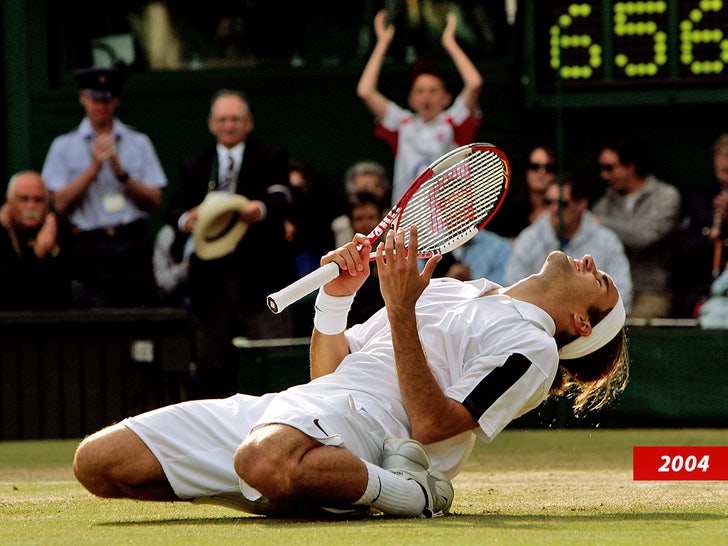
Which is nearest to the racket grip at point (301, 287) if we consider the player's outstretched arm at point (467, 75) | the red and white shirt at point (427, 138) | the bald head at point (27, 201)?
the bald head at point (27, 201)

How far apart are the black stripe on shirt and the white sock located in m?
0.32

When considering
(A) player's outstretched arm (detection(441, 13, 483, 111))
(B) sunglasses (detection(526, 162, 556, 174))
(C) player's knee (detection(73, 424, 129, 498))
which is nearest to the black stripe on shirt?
(C) player's knee (detection(73, 424, 129, 498))

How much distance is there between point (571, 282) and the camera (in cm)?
514

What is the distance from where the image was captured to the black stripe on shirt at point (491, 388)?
15.4 ft

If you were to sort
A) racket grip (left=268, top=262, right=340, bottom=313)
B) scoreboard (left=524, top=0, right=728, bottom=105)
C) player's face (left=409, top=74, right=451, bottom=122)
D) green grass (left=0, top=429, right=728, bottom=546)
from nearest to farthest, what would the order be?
green grass (left=0, top=429, right=728, bottom=546) < racket grip (left=268, top=262, right=340, bottom=313) < player's face (left=409, top=74, right=451, bottom=122) < scoreboard (left=524, top=0, right=728, bottom=105)

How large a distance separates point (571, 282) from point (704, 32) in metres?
6.84

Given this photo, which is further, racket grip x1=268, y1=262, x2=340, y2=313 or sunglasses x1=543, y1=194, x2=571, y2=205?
sunglasses x1=543, y1=194, x2=571, y2=205

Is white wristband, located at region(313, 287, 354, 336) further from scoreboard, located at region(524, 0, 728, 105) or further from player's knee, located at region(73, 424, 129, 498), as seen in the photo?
scoreboard, located at region(524, 0, 728, 105)

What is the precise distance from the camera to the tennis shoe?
4.70 meters

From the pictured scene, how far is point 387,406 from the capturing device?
4918 mm

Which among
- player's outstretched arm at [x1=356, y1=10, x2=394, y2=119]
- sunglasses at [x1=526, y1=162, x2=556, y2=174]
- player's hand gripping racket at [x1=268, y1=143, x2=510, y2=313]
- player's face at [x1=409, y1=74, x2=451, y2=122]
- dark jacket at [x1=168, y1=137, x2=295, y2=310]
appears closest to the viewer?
player's hand gripping racket at [x1=268, y1=143, x2=510, y2=313]

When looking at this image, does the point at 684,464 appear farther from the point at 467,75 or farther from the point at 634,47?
the point at 634,47

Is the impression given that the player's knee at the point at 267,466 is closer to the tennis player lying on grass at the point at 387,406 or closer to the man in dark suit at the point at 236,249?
the tennis player lying on grass at the point at 387,406

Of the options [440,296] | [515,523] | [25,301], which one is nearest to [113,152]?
[25,301]
